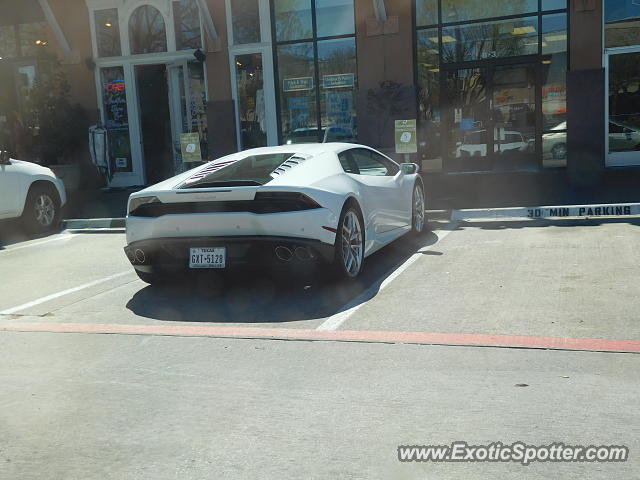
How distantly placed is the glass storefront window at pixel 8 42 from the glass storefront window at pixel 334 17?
26.3 feet

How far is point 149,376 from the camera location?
4.66 meters

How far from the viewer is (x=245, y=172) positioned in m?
7.16

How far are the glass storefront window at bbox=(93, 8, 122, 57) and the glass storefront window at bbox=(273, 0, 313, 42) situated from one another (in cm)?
413

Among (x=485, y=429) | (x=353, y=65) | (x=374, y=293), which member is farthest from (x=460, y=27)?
(x=485, y=429)

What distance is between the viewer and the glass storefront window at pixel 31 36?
18.8 meters

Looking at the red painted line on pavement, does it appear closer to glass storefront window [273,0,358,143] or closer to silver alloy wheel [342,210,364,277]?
silver alloy wheel [342,210,364,277]

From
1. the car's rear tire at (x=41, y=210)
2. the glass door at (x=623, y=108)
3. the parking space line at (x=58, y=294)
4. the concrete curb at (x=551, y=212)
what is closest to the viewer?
the parking space line at (x=58, y=294)

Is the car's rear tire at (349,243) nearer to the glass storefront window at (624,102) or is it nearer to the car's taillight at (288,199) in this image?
the car's taillight at (288,199)

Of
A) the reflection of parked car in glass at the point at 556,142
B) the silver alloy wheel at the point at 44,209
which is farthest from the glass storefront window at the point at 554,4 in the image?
the silver alloy wheel at the point at 44,209

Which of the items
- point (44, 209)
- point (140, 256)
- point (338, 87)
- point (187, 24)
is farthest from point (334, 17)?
point (140, 256)

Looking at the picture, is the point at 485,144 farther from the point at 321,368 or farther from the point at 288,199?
the point at 321,368

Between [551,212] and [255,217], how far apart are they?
542cm

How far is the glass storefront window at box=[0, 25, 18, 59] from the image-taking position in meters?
18.9

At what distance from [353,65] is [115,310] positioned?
11.4 metres
